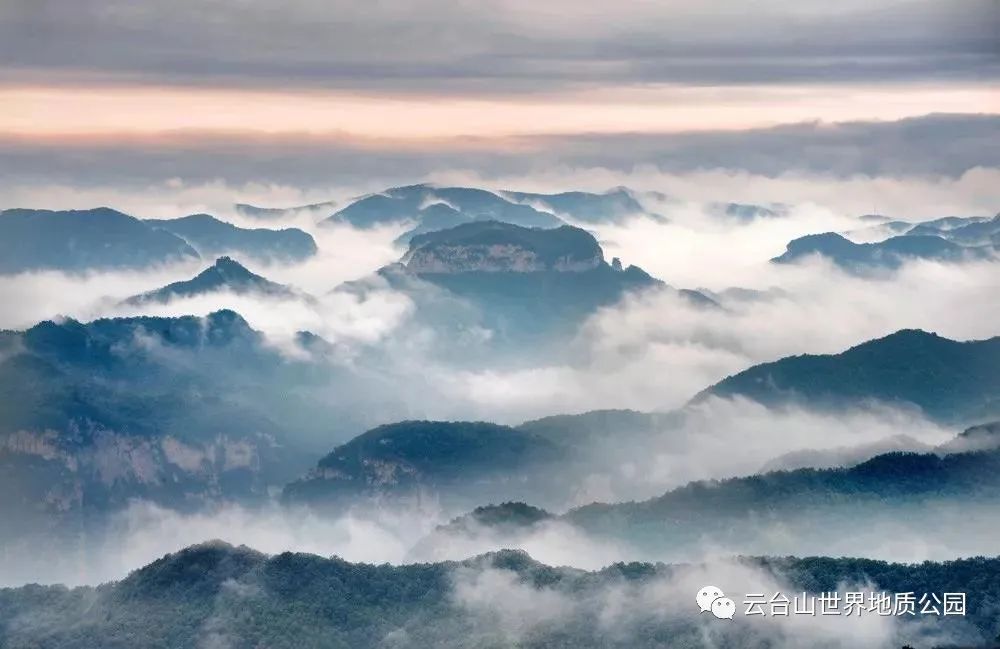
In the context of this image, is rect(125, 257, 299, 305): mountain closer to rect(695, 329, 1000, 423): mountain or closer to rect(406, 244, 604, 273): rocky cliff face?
rect(406, 244, 604, 273): rocky cliff face

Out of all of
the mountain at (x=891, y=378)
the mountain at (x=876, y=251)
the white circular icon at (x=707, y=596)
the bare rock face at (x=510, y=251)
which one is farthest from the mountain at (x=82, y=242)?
the white circular icon at (x=707, y=596)

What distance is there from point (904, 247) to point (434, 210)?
26.0 meters

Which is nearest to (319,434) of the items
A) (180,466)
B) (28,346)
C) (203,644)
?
(180,466)

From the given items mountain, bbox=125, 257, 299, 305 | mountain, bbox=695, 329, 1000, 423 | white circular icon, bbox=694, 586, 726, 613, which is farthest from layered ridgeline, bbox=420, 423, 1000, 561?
mountain, bbox=125, 257, 299, 305

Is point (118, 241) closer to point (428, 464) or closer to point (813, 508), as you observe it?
point (428, 464)

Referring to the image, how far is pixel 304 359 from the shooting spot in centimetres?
5684

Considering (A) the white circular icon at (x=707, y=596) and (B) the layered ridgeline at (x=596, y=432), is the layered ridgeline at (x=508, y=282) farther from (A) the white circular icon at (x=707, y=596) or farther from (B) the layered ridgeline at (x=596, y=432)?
(A) the white circular icon at (x=707, y=596)

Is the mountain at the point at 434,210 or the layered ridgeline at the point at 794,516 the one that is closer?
the layered ridgeline at the point at 794,516

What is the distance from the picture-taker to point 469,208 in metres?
85.5

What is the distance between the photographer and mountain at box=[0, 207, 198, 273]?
70688mm

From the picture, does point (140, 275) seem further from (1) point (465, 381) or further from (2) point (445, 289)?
(1) point (465, 381)

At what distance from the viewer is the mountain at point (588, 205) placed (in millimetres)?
87250

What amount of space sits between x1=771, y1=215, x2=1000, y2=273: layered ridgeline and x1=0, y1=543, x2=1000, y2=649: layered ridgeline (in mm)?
48002

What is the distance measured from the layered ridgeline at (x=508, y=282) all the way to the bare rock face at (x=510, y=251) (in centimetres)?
4
